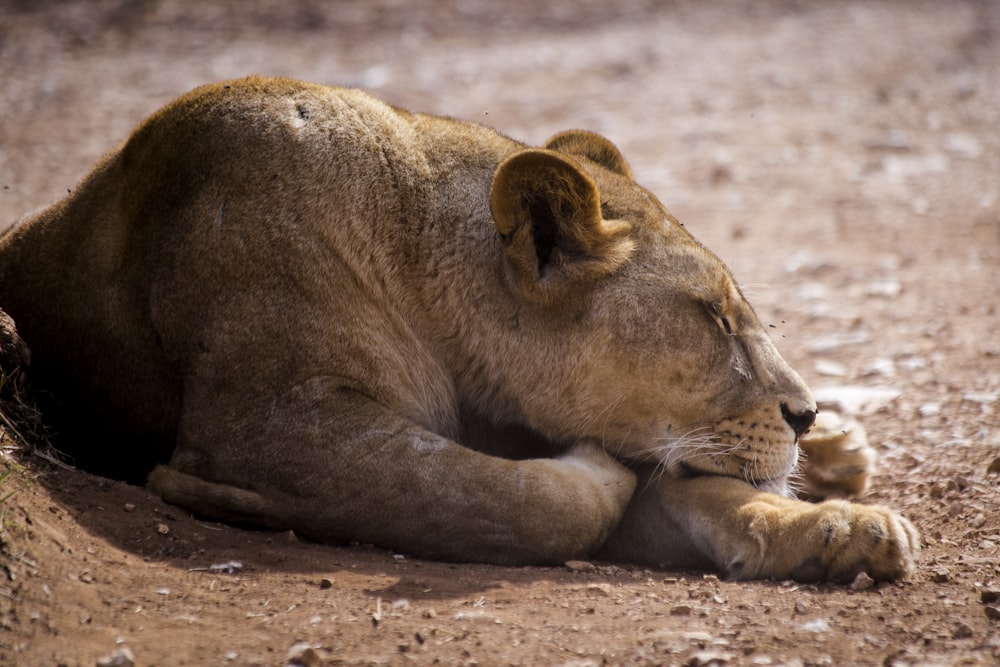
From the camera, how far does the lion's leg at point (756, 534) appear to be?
11.5ft

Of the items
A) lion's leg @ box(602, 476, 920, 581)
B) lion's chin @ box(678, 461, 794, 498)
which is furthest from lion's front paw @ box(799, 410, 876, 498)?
lion's leg @ box(602, 476, 920, 581)

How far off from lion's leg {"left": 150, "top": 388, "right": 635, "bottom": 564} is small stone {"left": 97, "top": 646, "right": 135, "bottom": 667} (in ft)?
3.18

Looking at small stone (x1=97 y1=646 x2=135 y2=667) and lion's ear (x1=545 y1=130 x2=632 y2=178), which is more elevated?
lion's ear (x1=545 y1=130 x2=632 y2=178)

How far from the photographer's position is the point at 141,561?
331 cm

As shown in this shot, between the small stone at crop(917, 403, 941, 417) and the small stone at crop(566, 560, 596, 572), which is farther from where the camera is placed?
the small stone at crop(917, 403, 941, 417)

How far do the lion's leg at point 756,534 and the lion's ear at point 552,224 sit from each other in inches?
34.2

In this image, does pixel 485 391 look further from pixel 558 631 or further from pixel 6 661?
pixel 6 661

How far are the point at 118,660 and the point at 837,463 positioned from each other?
121 inches

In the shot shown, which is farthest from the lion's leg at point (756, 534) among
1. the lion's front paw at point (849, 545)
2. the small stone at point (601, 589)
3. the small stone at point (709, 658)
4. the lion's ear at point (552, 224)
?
the lion's ear at point (552, 224)

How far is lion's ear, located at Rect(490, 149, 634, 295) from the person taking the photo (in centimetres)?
369

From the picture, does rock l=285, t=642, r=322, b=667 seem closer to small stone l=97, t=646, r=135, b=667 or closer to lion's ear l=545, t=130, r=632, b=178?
small stone l=97, t=646, r=135, b=667

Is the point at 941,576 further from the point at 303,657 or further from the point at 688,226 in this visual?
the point at 688,226

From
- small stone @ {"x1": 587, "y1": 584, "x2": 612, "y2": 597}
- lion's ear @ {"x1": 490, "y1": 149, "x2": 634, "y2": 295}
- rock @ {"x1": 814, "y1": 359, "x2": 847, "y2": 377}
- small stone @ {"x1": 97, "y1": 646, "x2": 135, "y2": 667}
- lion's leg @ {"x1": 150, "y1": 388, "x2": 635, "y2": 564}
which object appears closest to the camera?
small stone @ {"x1": 97, "y1": 646, "x2": 135, "y2": 667}

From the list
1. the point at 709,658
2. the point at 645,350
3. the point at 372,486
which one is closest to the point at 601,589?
the point at 709,658
